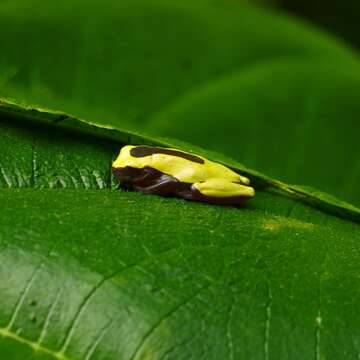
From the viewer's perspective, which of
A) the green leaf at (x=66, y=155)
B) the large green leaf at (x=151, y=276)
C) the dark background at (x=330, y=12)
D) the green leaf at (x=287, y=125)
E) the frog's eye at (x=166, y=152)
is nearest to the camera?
the large green leaf at (x=151, y=276)

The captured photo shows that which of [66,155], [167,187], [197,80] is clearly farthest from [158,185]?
[197,80]

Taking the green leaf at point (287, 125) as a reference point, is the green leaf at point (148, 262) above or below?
below

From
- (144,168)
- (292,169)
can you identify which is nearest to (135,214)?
(144,168)

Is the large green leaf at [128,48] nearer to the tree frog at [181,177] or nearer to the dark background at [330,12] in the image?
the tree frog at [181,177]

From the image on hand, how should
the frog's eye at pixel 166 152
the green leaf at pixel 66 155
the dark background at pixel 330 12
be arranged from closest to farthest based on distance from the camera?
the green leaf at pixel 66 155, the frog's eye at pixel 166 152, the dark background at pixel 330 12

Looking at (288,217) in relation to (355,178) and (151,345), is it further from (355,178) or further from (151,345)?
Answer: (355,178)

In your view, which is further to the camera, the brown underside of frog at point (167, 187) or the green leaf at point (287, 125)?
the green leaf at point (287, 125)

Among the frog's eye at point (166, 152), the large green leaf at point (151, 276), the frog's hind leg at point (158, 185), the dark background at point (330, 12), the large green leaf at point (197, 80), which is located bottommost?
the large green leaf at point (151, 276)

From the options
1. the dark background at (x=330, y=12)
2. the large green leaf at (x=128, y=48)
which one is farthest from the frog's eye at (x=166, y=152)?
the dark background at (x=330, y=12)
